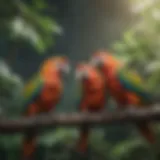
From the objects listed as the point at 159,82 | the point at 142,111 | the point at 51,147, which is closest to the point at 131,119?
the point at 142,111

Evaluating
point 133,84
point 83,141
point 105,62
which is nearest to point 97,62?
point 105,62

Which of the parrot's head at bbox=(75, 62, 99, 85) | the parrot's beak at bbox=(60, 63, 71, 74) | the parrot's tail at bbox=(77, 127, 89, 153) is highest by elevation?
the parrot's beak at bbox=(60, 63, 71, 74)

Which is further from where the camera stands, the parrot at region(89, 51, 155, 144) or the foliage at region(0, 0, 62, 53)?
the foliage at region(0, 0, 62, 53)

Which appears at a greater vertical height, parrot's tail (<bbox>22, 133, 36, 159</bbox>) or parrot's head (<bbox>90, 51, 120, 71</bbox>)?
parrot's head (<bbox>90, 51, 120, 71</bbox>)

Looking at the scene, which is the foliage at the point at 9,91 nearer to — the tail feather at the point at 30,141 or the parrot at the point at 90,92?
the tail feather at the point at 30,141

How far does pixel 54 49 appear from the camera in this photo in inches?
66.2

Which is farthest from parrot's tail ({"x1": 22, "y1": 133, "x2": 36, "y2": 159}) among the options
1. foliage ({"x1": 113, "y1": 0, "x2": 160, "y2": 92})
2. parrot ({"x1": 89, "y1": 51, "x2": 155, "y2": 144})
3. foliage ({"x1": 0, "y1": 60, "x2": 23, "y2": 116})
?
foliage ({"x1": 113, "y1": 0, "x2": 160, "y2": 92})

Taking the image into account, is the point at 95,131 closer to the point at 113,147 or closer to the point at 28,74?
the point at 113,147

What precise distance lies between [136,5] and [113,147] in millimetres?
456

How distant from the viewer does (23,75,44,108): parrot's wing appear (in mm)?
1503

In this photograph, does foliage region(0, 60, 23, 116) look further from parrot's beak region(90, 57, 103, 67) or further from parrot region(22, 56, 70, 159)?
parrot's beak region(90, 57, 103, 67)

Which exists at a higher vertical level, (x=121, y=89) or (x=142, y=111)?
(x=121, y=89)

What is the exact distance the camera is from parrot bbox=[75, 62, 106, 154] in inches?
59.0

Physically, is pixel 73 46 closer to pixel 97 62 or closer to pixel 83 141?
pixel 97 62
